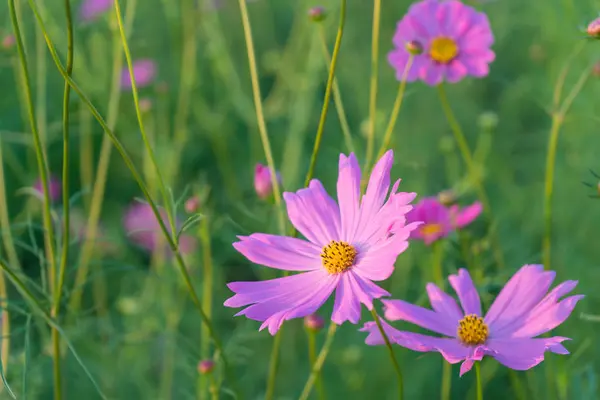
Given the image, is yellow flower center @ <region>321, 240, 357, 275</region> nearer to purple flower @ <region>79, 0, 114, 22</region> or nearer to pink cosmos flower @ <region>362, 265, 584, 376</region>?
pink cosmos flower @ <region>362, 265, 584, 376</region>

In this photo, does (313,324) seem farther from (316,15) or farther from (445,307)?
(316,15)

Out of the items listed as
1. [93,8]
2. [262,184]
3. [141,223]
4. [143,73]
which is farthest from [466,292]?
[93,8]

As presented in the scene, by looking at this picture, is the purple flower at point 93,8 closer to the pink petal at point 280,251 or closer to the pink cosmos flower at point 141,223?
the pink cosmos flower at point 141,223

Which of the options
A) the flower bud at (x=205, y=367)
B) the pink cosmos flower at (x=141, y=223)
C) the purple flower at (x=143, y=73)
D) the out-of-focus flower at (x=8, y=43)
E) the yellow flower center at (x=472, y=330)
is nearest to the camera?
the yellow flower center at (x=472, y=330)

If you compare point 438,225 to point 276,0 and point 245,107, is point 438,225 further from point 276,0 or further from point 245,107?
point 276,0

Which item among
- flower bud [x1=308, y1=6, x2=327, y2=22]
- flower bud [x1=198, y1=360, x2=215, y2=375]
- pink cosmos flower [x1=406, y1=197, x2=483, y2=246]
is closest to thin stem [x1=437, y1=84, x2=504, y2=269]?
pink cosmos flower [x1=406, y1=197, x2=483, y2=246]

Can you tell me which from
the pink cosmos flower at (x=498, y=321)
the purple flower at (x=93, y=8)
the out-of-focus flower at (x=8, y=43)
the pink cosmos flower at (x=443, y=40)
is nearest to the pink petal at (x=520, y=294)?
the pink cosmos flower at (x=498, y=321)
